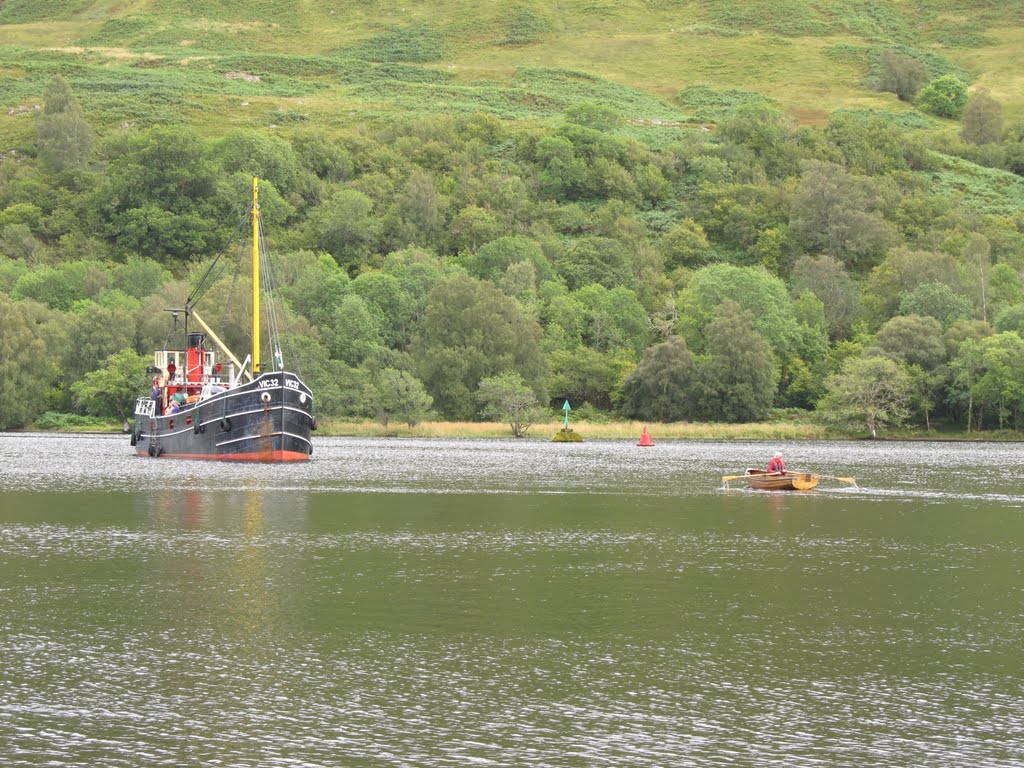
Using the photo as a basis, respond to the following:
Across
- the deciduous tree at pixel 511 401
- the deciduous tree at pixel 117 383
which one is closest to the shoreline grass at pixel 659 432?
the deciduous tree at pixel 511 401

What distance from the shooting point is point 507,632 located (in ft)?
107

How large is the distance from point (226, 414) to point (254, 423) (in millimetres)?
2136

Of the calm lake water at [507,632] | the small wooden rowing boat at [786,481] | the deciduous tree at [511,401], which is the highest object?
the deciduous tree at [511,401]

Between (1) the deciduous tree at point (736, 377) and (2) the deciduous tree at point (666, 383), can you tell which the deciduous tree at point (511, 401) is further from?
(1) the deciduous tree at point (736, 377)

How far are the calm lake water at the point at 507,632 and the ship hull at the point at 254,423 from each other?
2568 centimetres

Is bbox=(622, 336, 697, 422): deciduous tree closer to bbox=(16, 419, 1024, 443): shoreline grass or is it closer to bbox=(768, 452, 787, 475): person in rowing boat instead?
bbox=(16, 419, 1024, 443): shoreline grass

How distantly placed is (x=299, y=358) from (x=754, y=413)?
46903 mm

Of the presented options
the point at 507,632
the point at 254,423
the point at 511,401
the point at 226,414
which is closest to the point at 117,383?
the point at 511,401

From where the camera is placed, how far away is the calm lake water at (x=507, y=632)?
2372 cm

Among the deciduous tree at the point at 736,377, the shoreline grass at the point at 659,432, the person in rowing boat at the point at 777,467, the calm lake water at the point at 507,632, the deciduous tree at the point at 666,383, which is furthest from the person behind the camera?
the deciduous tree at the point at 666,383

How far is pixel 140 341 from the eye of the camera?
15325 cm

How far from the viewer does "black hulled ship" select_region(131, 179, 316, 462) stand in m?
93.6

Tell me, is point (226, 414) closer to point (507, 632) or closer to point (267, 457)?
point (267, 457)

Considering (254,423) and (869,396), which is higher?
(869,396)
